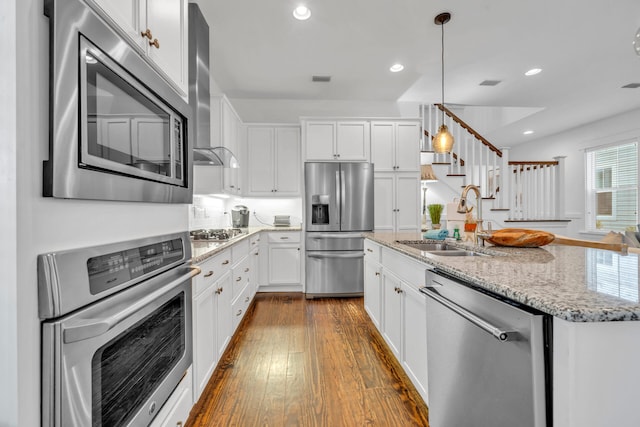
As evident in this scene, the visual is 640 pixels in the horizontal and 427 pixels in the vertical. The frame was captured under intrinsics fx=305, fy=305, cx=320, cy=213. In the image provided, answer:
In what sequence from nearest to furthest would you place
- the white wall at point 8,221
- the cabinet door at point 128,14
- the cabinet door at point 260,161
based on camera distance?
1. the white wall at point 8,221
2. the cabinet door at point 128,14
3. the cabinet door at point 260,161

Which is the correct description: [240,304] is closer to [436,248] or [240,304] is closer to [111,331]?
[436,248]

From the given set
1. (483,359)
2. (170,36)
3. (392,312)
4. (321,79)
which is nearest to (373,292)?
(392,312)

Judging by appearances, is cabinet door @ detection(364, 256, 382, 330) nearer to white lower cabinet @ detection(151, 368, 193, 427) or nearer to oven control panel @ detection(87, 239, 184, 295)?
white lower cabinet @ detection(151, 368, 193, 427)

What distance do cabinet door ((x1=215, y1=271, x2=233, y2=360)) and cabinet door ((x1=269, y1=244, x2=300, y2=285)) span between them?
1.76 meters

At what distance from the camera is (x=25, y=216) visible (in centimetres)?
55

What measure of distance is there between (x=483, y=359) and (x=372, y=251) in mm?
1874

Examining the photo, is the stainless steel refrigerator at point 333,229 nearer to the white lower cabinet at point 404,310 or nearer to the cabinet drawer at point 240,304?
the cabinet drawer at point 240,304

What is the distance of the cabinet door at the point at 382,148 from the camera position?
4289mm

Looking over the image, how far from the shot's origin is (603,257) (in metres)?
1.47

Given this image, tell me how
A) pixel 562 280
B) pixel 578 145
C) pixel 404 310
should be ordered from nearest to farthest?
1. pixel 562 280
2. pixel 404 310
3. pixel 578 145

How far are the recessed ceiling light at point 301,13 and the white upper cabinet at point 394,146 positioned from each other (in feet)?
6.06

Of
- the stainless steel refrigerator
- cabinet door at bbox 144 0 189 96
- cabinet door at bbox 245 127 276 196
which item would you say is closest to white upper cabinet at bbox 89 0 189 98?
cabinet door at bbox 144 0 189 96

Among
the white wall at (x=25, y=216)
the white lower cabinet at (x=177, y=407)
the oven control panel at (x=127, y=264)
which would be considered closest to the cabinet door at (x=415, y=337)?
the white lower cabinet at (x=177, y=407)

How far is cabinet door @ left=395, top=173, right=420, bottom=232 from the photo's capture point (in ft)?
14.1
